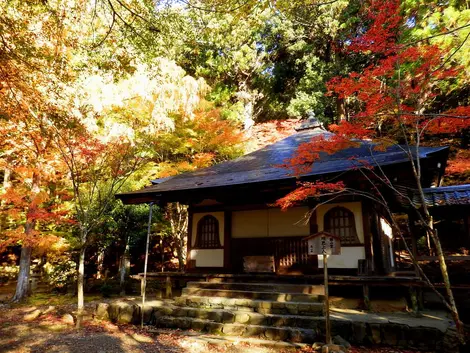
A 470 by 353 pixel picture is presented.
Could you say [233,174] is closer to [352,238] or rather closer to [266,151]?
[266,151]

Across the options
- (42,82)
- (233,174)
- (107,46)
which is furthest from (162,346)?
(107,46)

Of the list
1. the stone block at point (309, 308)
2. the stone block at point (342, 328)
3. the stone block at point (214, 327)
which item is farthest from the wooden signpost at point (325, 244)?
the stone block at point (214, 327)

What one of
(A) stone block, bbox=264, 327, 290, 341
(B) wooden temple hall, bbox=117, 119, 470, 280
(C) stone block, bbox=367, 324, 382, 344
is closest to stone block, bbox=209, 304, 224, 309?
(A) stone block, bbox=264, 327, 290, 341

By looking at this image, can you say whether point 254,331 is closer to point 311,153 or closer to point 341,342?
point 341,342

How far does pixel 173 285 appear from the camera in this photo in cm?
983

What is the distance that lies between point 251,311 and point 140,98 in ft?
29.6

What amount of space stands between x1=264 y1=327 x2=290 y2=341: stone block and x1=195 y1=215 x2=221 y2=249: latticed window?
403 centimetres

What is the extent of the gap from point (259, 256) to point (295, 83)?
46.8ft

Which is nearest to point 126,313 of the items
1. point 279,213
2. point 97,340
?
point 97,340

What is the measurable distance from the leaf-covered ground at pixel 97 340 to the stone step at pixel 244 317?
0.62m

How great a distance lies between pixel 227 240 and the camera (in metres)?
9.71

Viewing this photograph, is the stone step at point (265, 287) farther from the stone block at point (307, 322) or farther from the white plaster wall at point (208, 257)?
the white plaster wall at point (208, 257)

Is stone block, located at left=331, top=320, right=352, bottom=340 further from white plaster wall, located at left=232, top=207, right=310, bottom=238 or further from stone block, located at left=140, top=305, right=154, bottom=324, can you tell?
stone block, located at left=140, top=305, right=154, bottom=324

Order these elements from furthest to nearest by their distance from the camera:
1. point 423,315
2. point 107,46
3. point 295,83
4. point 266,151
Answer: point 295,83 → point 266,151 → point 107,46 → point 423,315
